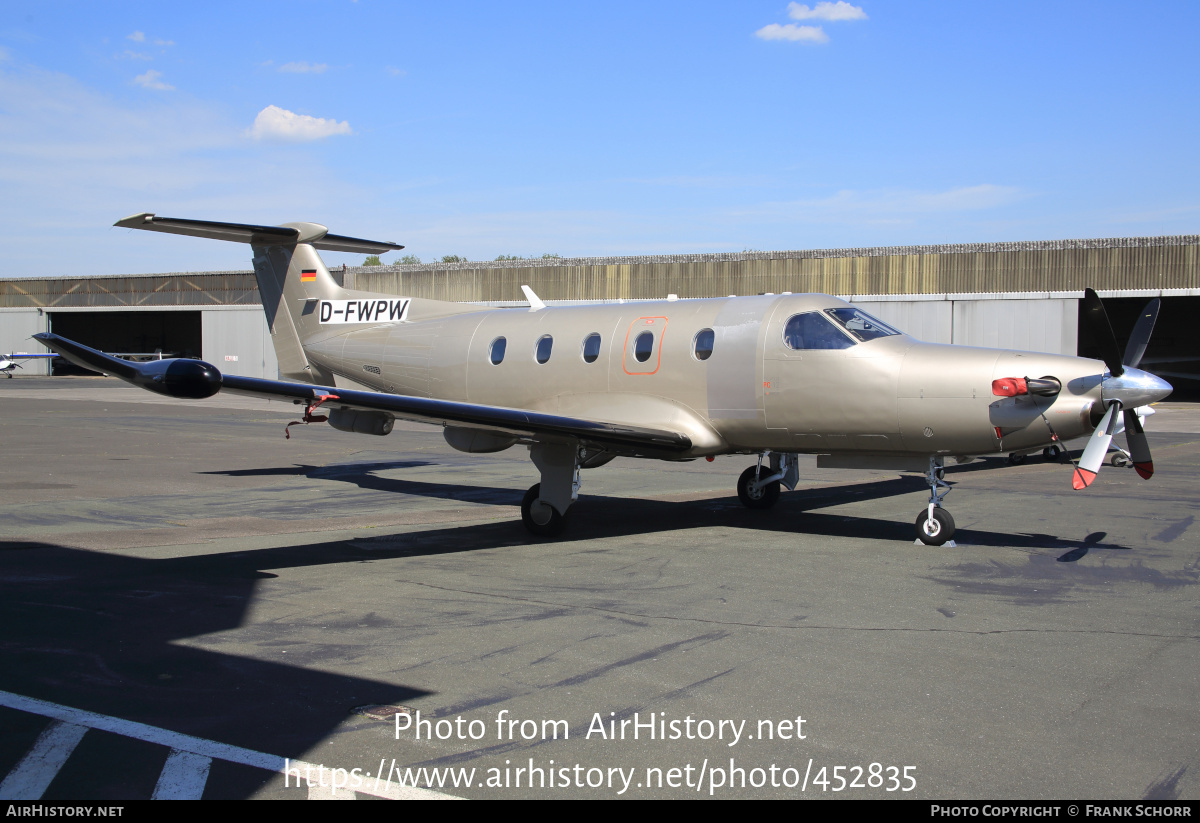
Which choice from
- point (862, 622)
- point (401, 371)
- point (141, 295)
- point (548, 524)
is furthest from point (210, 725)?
point (141, 295)

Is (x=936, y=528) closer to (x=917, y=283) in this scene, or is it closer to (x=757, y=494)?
(x=757, y=494)

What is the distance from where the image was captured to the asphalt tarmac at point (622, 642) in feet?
15.1

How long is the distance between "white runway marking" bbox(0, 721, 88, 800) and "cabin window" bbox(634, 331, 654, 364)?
826 centimetres

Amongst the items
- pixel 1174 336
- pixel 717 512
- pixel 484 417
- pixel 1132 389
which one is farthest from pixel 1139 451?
pixel 1174 336

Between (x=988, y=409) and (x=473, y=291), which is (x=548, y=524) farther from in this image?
(x=473, y=291)

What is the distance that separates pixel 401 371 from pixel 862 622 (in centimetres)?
952

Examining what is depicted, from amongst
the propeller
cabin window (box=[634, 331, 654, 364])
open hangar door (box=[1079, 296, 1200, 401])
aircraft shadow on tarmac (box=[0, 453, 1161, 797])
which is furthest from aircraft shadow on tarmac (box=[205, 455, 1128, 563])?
open hangar door (box=[1079, 296, 1200, 401])

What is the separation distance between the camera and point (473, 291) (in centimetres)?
5125

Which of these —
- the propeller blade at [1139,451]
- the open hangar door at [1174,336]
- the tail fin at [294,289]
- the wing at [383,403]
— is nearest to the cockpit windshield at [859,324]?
the wing at [383,403]

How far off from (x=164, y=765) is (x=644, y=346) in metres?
8.51

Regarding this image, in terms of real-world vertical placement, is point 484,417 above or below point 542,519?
above

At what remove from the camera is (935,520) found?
10430mm

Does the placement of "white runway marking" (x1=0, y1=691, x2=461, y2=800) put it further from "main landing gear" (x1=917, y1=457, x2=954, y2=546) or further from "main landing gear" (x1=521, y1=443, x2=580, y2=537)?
"main landing gear" (x1=917, y1=457, x2=954, y2=546)

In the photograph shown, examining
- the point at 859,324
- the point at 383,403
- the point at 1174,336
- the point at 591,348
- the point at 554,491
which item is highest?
the point at 1174,336
